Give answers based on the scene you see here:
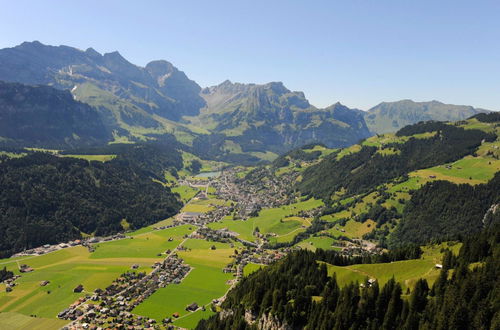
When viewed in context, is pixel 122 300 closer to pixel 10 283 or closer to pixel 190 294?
pixel 190 294

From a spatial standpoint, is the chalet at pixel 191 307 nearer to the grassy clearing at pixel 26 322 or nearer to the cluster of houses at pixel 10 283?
the grassy clearing at pixel 26 322

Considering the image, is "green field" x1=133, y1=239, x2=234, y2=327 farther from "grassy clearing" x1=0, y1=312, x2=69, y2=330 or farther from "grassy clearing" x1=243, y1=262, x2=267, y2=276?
"grassy clearing" x1=0, y1=312, x2=69, y2=330

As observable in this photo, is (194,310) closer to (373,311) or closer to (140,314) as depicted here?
(140,314)

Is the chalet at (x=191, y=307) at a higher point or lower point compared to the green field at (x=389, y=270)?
lower

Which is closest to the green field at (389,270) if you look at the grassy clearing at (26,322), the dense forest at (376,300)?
the dense forest at (376,300)

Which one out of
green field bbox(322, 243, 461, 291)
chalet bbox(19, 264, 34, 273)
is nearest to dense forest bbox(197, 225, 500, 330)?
green field bbox(322, 243, 461, 291)

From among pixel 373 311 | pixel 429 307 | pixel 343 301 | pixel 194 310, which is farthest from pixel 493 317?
pixel 194 310

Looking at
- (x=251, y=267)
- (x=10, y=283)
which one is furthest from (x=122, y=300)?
(x=251, y=267)
